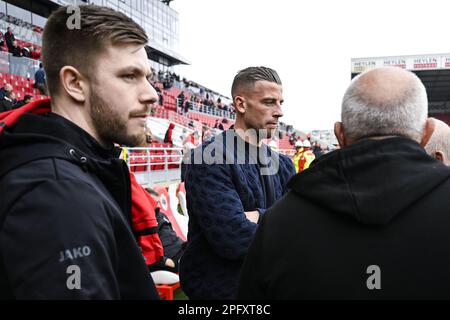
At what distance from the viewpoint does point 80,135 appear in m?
1.25

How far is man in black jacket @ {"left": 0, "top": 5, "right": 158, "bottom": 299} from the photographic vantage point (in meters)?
0.94

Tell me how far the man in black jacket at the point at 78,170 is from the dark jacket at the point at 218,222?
729 mm

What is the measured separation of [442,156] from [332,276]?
150cm

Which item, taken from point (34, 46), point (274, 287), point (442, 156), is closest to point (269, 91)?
point (442, 156)

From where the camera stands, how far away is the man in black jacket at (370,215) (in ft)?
3.73

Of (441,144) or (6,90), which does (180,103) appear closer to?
(6,90)

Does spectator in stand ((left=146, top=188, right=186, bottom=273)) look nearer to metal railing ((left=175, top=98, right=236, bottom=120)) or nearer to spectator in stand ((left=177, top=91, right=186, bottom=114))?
metal railing ((left=175, top=98, right=236, bottom=120))

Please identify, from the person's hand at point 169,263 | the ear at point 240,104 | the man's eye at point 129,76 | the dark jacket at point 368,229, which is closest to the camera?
the dark jacket at point 368,229

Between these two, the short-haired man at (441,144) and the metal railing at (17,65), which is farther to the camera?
→ the metal railing at (17,65)

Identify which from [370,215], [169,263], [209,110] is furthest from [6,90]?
[209,110]

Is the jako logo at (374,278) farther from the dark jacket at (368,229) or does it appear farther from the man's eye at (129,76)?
the man's eye at (129,76)

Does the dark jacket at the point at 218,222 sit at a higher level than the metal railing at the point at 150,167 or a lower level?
lower

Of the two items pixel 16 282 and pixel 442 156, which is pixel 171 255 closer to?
pixel 442 156

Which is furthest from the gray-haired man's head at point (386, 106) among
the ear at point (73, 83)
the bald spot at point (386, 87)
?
the ear at point (73, 83)
